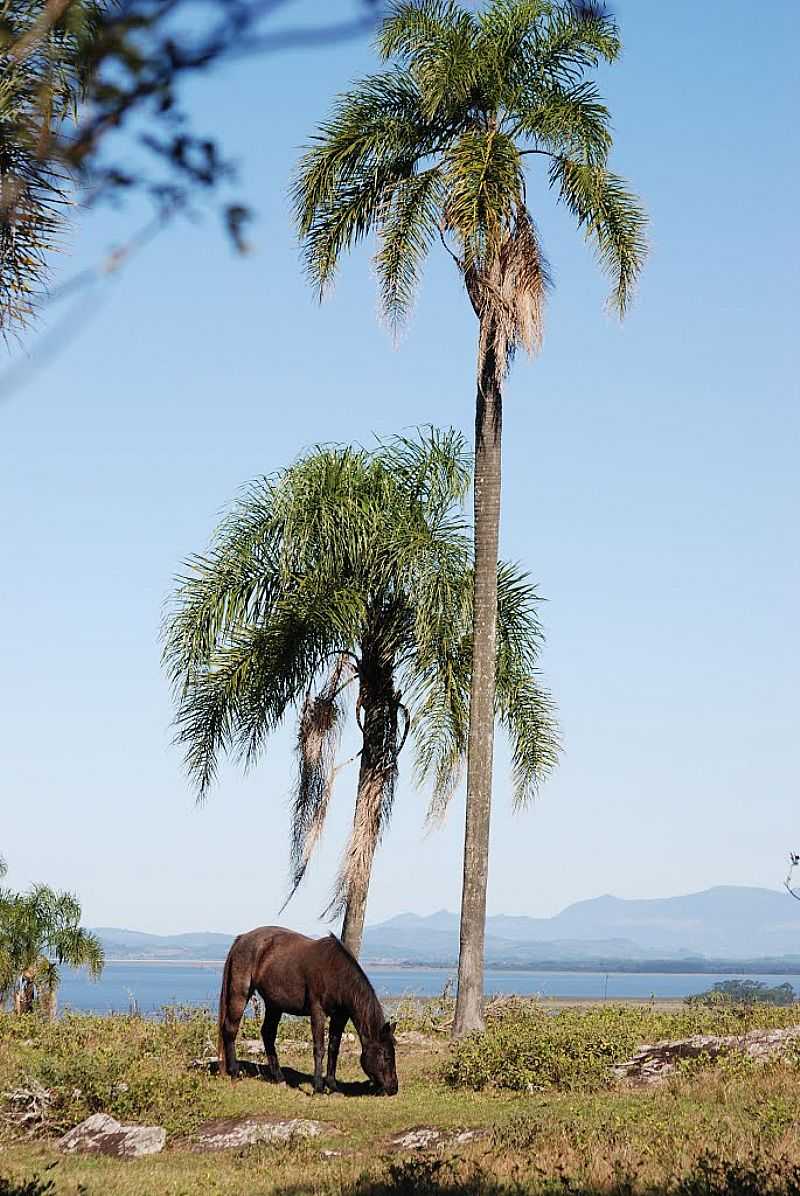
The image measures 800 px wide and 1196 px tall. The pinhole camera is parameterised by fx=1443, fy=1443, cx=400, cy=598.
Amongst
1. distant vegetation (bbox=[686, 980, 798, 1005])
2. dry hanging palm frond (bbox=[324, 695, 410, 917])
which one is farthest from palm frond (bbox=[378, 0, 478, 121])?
distant vegetation (bbox=[686, 980, 798, 1005])

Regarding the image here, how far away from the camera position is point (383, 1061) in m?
16.4

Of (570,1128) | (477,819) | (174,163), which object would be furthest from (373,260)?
(174,163)

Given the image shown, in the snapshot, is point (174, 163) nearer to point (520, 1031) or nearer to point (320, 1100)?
point (320, 1100)

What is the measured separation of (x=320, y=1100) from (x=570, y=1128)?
465 centimetres

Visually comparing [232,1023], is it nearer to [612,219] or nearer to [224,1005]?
[224,1005]

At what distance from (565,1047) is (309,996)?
9.93 ft

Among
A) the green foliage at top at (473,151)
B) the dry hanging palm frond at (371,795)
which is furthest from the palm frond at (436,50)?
the dry hanging palm frond at (371,795)

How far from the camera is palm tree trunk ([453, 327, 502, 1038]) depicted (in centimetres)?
2028

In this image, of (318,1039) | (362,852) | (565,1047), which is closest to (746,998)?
(362,852)

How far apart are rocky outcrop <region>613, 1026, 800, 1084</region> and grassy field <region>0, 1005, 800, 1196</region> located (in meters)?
0.30

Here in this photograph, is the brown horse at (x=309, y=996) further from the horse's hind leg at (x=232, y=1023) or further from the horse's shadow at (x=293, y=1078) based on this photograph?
the horse's shadow at (x=293, y=1078)

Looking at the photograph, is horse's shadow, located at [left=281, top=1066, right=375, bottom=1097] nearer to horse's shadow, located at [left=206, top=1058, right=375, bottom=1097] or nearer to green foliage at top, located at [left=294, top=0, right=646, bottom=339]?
horse's shadow, located at [left=206, top=1058, right=375, bottom=1097]

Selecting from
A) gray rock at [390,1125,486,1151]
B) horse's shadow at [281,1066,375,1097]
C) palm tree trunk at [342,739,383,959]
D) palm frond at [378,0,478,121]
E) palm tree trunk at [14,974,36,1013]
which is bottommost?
gray rock at [390,1125,486,1151]

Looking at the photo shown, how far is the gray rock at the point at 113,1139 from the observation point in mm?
13484
